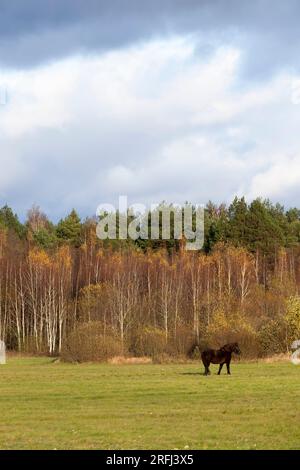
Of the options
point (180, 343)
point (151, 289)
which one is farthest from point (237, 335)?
point (151, 289)

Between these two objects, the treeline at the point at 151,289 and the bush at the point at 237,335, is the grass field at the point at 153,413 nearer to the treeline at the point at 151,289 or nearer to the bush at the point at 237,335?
the bush at the point at 237,335

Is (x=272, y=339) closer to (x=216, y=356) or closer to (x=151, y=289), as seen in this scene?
(x=216, y=356)

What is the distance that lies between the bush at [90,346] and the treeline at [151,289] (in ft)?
0.32

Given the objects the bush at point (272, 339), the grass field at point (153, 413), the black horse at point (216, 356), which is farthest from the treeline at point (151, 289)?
the grass field at point (153, 413)

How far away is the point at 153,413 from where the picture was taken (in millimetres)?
24656

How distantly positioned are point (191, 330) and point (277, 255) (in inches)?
1798

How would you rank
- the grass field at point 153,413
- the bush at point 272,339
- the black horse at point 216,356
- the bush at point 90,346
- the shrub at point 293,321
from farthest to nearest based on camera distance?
the shrub at point 293,321, the bush at point 272,339, the bush at point 90,346, the black horse at point 216,356, the grass field at point 153,413

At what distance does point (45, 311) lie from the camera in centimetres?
9750

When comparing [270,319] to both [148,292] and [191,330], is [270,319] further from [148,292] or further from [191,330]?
[148,292]

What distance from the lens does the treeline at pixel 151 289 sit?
6341 centimetres

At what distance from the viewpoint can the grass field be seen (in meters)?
19.1

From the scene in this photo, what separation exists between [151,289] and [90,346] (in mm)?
40588

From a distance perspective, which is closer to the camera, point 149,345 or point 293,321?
point 293,321

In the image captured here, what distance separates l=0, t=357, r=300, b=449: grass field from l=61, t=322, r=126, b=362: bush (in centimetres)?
2006
